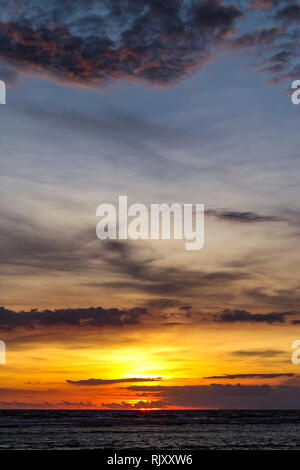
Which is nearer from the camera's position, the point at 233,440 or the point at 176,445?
the point at 176,445

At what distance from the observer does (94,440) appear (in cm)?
5575

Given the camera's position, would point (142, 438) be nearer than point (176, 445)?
No
